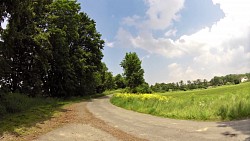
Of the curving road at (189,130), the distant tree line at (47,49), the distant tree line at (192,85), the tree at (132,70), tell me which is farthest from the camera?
the distant tree line at (192,85)

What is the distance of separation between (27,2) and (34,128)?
9467mm

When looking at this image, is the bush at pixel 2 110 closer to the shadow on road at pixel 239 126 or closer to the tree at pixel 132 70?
the shadow on road at pixel 239 126

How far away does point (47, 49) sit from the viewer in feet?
104

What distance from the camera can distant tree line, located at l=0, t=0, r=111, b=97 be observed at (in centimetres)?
2392

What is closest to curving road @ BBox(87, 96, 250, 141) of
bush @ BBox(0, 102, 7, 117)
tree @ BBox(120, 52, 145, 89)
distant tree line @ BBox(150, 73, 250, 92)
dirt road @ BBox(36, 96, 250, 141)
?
dirt road @ BBox(36, 96, 250, 141)

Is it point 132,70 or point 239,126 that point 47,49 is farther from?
point 132,70

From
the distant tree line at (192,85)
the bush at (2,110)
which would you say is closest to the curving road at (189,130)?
the bush at (2,110)

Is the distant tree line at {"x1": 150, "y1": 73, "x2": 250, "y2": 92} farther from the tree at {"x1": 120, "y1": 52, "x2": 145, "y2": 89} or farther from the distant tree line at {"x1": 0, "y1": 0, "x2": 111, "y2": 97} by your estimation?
the distant tree line at {"x1": 0, "y1": 0, "x2": 111, "y2": 97}

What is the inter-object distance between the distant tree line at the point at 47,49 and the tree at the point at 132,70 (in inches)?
635

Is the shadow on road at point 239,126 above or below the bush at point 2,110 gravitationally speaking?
below

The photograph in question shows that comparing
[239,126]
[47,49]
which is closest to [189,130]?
[239,126]

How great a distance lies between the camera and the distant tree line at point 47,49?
2392 cm

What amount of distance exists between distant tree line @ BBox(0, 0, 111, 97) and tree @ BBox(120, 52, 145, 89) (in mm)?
16139

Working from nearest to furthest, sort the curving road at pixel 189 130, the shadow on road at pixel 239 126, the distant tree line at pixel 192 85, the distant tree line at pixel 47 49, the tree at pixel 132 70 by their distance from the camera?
the curving road at pixel 189 130 < the shadow on road at pixel 239 126 < the distant tree line at pixel 47 49 < the tree at pixel 132 70 < the distant tree line at pixel 192 85
